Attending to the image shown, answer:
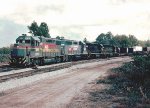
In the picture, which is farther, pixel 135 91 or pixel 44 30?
pixel 44 30

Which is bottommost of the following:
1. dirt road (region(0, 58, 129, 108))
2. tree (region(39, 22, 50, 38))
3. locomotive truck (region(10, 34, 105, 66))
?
dirt road (region(0, 58, 129, 108))

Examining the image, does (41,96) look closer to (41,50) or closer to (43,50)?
(41,50)

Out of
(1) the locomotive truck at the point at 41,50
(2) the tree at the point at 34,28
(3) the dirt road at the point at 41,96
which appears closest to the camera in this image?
(3) the dirt road at the point at 41,96

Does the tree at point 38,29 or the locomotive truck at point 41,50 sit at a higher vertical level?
the tree at point 38,29

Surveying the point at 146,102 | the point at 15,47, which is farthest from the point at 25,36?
the point at 146,102

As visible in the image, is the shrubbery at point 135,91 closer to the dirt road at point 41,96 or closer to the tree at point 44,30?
the dirt road at point 41,96

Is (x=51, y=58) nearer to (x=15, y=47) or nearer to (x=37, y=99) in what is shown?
(x=15, y=47)

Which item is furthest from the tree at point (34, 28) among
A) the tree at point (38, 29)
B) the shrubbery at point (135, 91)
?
the shrubbery at point (135, 91)

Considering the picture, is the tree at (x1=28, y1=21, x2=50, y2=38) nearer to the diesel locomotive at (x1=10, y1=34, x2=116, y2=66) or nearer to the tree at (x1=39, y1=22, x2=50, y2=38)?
the tree at (x1=39, y1=22, x2=50, y2=38)

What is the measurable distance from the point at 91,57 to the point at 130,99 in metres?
48.8

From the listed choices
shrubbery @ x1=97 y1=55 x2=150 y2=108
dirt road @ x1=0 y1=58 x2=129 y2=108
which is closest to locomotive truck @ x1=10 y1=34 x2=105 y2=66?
shrubbery @ x1=97 y1=55 x2=150 y2=108

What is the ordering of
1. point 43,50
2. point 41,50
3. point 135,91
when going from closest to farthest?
point 135,91 < point 41,50 < point 43,50

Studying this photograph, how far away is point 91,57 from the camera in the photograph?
213 ft

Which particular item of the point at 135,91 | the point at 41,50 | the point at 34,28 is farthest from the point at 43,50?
the point at 34,28
